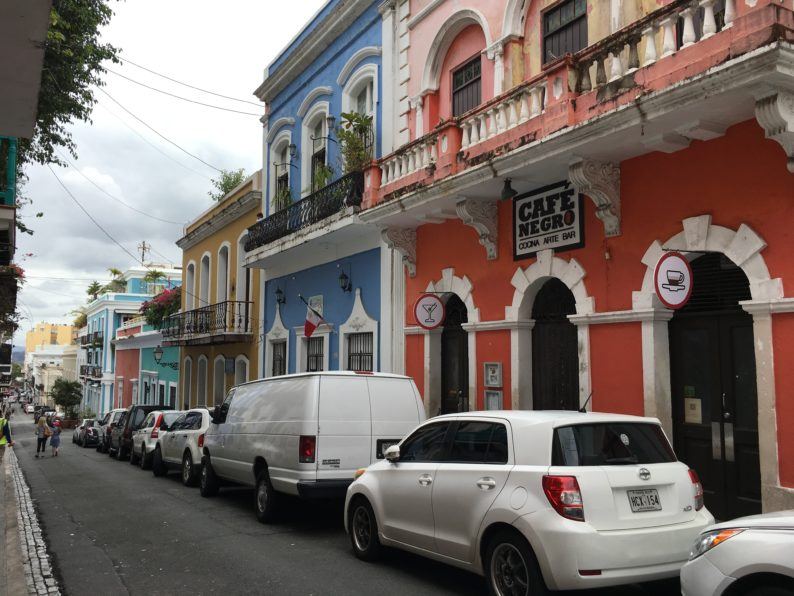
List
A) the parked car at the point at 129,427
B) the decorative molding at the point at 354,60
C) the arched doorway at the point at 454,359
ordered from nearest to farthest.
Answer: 1. the arched doorway at the point at 454,359
2. the decorative molding at the point at 354,60
3. the parked car at the point at 129,427

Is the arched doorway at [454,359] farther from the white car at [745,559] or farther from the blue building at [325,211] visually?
the white car at [745,559]

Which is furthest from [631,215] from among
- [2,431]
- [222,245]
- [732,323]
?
[222,245]

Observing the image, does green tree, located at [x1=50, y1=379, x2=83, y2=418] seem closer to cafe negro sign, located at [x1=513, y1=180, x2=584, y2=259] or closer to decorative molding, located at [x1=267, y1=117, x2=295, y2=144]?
decorative molding, located at [x1=267, y1=117, x2=295, y2=144]

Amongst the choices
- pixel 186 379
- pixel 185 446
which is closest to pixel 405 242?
pixel 185 446

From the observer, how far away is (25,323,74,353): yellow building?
433 feet

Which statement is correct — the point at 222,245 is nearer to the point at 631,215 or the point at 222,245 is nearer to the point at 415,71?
the point at 415,71

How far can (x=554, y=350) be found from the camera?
10586mm

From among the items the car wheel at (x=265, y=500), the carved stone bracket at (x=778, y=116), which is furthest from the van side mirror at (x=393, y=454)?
the carved stone bracket at (x=778, y=116)

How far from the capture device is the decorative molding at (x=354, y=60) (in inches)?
617

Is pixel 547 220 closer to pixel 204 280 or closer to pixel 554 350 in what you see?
pixel 554 350

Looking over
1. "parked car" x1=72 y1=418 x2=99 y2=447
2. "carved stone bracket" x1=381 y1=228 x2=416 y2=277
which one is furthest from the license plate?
"parked car" x1=72 y1=418 x2=99 y2=447

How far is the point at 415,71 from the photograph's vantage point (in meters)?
14.1

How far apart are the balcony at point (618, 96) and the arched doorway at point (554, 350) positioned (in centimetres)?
193

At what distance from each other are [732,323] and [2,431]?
1781 centimetres
